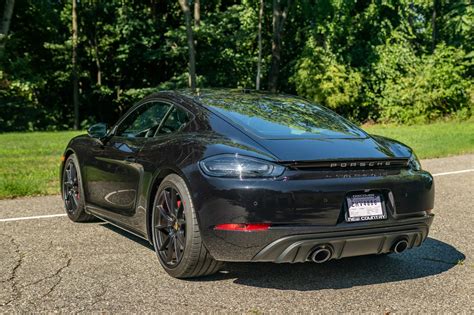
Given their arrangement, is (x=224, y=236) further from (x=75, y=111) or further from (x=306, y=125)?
(x=75, y=111)

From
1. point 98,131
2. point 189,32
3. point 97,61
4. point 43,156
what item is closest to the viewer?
point 98,131

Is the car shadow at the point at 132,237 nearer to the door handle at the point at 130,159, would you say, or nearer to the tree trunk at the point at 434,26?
the door handle at the point at 130,159

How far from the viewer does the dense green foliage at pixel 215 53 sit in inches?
1278

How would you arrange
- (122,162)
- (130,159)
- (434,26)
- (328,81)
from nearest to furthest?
(130,159)
(122,162)
(328,81)
(434,26)

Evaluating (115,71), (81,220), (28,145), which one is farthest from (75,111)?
(81,220)

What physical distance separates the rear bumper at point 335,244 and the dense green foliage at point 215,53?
2684 cm

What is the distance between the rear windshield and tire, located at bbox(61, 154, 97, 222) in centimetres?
191

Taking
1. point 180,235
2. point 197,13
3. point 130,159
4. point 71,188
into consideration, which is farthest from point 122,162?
point 197,13

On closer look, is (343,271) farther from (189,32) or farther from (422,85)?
(422,85)

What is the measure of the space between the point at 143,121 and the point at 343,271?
84.0 inches

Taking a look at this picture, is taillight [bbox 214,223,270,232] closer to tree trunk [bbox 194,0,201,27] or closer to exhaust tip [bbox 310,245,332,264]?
exhaust tip [bbox 310,245,332,264]

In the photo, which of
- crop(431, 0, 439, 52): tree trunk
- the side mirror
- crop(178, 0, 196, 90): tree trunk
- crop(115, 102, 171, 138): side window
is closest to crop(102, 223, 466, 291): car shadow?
crop(115, 102, 171, 138): side window

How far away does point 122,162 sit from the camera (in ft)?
17.2

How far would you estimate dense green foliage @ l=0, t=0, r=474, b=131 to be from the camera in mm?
32469
